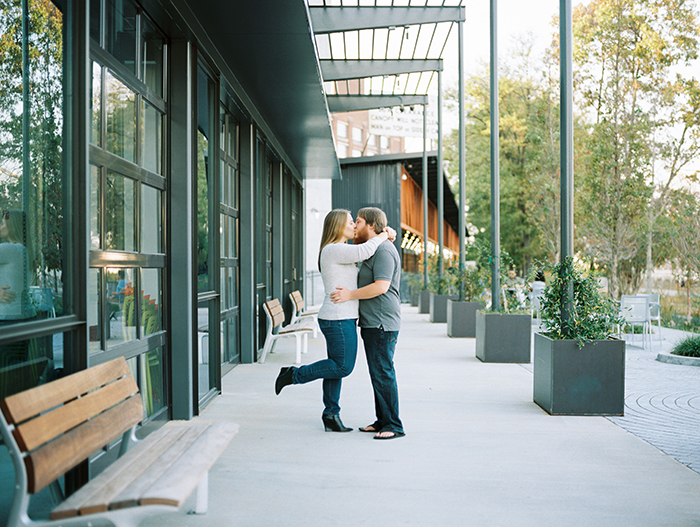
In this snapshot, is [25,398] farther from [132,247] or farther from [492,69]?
[492,69]

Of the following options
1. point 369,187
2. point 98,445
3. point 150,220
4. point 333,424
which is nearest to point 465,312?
point 333,424

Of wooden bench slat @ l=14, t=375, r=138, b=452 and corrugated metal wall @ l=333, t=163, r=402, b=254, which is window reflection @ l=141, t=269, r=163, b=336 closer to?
wooden bench slat @ l=14, t=375, r=138, b=452

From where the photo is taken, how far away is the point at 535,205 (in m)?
27.8

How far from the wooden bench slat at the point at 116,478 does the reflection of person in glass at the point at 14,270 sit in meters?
0.84

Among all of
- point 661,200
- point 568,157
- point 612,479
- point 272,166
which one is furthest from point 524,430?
point 661,200

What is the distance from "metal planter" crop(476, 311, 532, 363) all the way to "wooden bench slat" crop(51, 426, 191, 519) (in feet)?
21.7

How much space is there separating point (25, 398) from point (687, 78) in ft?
70.3

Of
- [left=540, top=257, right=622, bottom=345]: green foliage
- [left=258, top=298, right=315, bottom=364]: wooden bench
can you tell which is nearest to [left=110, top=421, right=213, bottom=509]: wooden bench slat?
[left=540, top=257, right=622, bottom=345]: green foliage

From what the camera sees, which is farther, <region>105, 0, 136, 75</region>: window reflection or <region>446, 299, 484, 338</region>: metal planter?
<region>446, 299, 484, 338</region>: metal planter

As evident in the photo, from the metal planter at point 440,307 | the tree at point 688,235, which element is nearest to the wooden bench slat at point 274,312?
the metal planter at point 440,307

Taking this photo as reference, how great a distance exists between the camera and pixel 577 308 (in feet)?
20.7

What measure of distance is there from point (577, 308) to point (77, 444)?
15.4 feet

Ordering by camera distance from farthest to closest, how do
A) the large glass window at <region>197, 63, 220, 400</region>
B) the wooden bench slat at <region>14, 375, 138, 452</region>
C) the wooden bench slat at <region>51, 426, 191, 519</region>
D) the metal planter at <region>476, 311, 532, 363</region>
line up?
the metal planter at <region>476, 311, 532, 363</region>
the large glass window at <region>197, 63, 220, 400</region>
the wooden bench slat at <region>14, 375, 138, 452</region>
the wooden bench slat at <region>51, 426, 191, 519</region>

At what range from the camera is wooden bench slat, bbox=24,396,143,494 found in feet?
8.68
